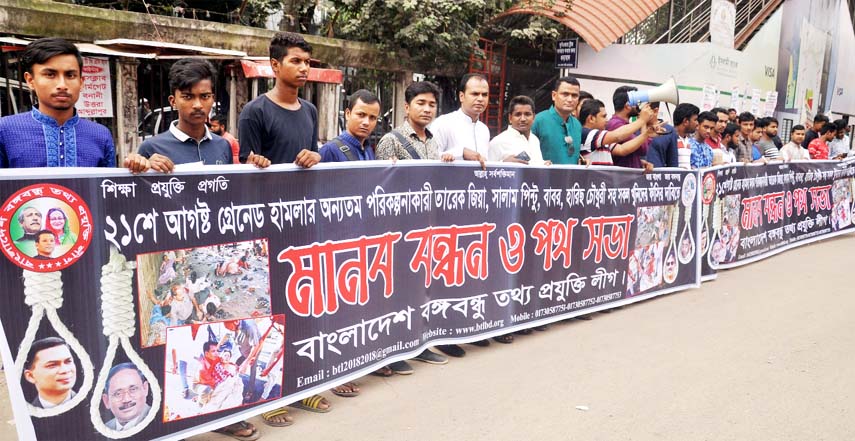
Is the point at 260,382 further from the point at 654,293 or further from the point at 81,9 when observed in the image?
the point at 81,9

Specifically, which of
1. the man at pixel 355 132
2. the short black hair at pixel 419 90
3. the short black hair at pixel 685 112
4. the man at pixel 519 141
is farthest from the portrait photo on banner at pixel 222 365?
the short black hair at pixel 685 112

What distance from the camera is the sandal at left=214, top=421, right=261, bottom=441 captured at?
3480mm

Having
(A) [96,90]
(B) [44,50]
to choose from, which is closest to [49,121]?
(B) [44,50]

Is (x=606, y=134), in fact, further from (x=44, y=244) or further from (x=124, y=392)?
(x=44, y=244)

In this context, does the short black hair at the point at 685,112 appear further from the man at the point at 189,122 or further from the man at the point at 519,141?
the man at the point at 189,122

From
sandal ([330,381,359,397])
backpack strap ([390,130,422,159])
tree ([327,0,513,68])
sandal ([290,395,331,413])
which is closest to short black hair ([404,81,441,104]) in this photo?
backpack strap ([390,130,422,159])

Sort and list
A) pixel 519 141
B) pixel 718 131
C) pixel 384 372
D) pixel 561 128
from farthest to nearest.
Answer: pixel 718 131 → pixel 561 128 → pixel 519 141 → pixel 384 372

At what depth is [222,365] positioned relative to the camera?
3.36 metres

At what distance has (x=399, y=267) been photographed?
431 cm

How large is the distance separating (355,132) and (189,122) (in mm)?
1093

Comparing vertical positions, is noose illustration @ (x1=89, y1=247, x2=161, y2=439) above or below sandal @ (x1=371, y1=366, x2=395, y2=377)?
above

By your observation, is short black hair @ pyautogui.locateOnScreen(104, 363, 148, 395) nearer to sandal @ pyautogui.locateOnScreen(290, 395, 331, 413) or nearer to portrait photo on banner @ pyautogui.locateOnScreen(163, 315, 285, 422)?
portrait photo on banner @ pyautogui.locateOnScreen(163, 315, 285, 422)

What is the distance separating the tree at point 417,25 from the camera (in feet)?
35.0

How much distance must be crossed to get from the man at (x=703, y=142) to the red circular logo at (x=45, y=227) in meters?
6.24
